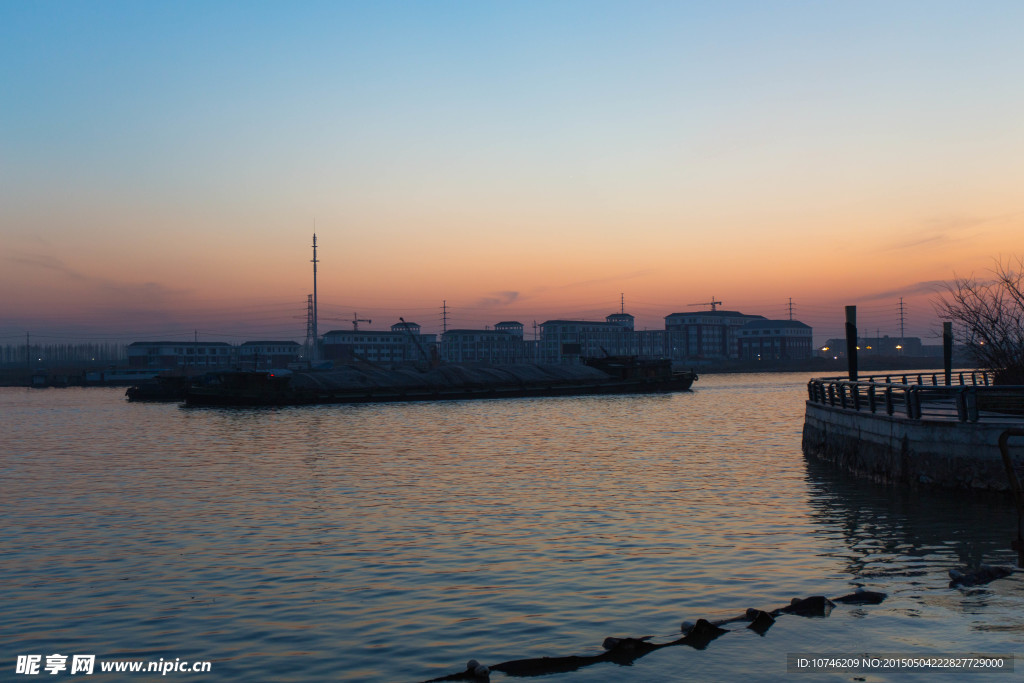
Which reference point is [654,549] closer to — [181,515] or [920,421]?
[920,421]

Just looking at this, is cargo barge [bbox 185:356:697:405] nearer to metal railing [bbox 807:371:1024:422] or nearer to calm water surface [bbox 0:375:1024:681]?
calm water surface [bbox 0:375:1024:681]

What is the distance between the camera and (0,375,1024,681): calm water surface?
11.3 m

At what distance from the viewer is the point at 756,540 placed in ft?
59.7

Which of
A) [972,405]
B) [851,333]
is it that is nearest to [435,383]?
[851,333]

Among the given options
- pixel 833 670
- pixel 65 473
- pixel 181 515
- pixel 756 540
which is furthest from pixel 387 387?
pixel 833 670

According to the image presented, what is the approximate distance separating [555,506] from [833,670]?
14.3 m

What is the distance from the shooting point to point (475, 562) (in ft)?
55.1

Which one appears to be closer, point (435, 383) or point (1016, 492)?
point (1016, 492)

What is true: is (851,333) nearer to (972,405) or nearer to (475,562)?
(972,405)

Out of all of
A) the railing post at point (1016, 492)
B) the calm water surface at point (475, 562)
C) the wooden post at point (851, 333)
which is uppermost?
the wooden post at point (851, 333)

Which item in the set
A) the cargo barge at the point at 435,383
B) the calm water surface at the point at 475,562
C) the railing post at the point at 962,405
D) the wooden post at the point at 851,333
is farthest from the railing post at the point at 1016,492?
the cargo barge at the point at 435,383

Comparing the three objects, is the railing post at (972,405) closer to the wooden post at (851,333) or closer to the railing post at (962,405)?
the railing post at (962,405)

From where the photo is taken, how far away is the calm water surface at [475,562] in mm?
11266

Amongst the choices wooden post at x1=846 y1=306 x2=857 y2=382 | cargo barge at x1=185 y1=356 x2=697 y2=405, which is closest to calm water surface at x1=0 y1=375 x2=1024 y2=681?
wooden post at x1=846 y1=306 x2=857 y2=382
